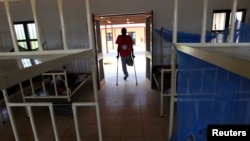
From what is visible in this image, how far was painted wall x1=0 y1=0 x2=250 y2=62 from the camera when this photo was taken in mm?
3939

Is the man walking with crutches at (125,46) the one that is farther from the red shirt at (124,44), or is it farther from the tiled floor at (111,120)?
the tiled floor at (111,120)

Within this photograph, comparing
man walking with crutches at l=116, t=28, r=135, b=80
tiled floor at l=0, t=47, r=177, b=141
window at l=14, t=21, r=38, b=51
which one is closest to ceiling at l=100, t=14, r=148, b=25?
man walking with crutches at l=116, t=28, r=135, b=80

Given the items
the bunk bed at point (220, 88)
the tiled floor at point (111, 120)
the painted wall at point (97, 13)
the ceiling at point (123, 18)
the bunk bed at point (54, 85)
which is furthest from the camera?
the ceiling at point (123, 18)

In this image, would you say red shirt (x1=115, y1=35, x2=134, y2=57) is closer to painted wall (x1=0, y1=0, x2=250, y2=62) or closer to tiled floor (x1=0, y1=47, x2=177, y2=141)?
painted wall (x1=0, y1=0, x2=250, y2=62)

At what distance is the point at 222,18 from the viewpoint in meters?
4.06

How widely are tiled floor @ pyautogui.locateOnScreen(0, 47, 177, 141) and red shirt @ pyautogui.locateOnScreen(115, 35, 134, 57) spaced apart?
1.17m

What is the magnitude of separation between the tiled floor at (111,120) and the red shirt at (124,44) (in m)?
1.17

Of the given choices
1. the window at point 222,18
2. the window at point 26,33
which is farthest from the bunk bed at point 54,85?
the window at point 222,18

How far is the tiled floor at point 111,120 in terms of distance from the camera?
86.4 inches

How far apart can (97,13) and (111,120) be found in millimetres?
2828

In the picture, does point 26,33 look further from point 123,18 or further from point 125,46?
point 123,18

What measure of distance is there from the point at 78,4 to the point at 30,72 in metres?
4.15

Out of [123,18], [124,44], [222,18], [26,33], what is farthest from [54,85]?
[123,18]

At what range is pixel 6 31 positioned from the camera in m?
4.50
